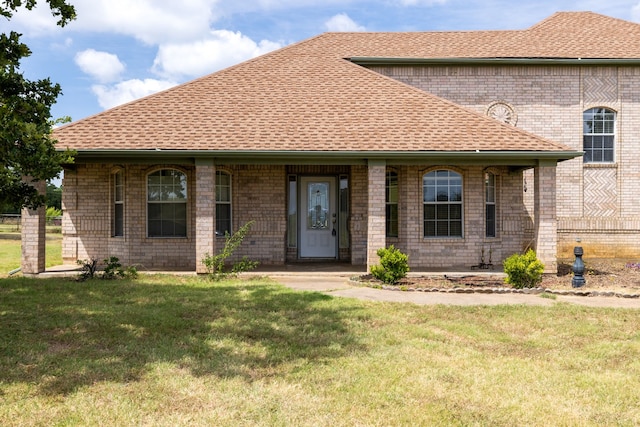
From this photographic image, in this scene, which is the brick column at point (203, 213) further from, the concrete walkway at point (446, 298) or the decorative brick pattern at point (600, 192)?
the decorative brick pattern at point (600, 192)

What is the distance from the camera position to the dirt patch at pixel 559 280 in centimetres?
1016

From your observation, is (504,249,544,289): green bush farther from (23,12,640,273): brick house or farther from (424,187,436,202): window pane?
(424,187,436,202): window pane

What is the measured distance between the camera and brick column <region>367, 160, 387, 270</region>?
38.1 feet

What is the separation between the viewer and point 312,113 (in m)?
12.9

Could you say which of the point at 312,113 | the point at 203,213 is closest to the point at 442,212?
the point at 312,113

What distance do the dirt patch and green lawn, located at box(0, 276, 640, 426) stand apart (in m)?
2.35

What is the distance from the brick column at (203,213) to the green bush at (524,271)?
20.9 feet

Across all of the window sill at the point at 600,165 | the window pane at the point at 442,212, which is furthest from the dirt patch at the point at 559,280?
the window sill at the point at 600,165

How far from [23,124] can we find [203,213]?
19.7 ft

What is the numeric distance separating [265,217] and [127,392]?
932 centimetres

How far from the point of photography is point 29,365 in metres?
5.19

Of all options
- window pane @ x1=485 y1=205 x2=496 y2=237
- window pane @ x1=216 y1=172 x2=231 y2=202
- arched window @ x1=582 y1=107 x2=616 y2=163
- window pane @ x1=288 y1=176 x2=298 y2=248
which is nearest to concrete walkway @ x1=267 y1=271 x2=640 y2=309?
window pane @ x1=288 y1=176 x2=298 y2=248

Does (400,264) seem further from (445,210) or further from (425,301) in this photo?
(445,210)

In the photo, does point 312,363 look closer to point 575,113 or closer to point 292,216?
point 292,216
